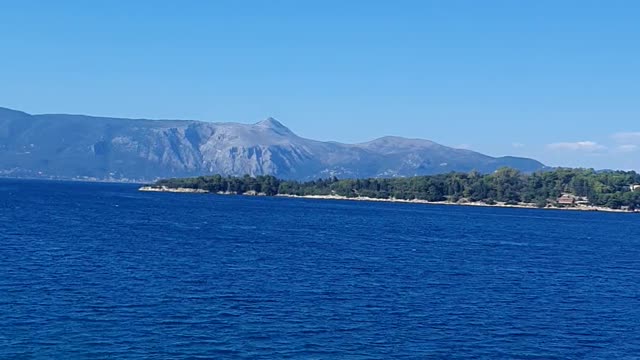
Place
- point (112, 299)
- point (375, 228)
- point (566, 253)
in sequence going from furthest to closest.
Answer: point (375, 228), point (566, 253), point (112, 299)

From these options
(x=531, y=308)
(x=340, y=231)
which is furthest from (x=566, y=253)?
(x=531, y=308)

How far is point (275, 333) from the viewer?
4400 centimetres

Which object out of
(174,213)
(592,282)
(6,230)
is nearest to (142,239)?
(6,230)

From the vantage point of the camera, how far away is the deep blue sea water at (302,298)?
41.8 metres

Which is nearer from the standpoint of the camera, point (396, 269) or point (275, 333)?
point (275, 333)

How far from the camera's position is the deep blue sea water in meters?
41.8

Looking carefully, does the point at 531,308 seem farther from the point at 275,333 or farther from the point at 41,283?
the point at 41,283

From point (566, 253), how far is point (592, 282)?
2912cm

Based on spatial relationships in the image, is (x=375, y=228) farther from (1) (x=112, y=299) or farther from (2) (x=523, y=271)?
(1) (x=112, y=299)

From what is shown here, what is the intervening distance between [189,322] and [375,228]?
87.6 m

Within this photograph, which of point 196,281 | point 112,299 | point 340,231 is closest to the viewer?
point 112,299

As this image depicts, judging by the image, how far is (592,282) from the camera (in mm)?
71312

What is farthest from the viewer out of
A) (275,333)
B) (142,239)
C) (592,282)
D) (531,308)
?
(142,239)

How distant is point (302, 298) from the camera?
55188 mm
